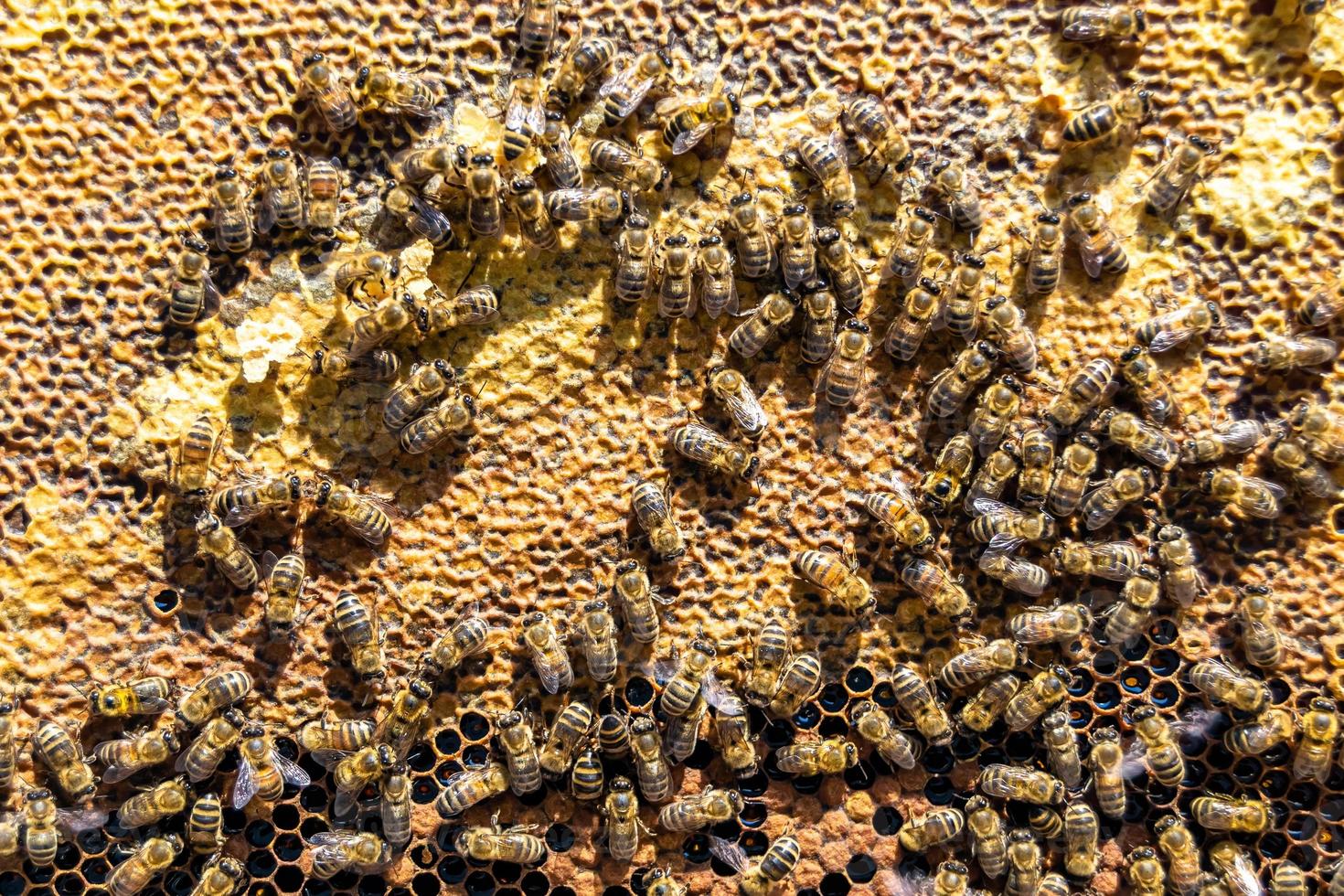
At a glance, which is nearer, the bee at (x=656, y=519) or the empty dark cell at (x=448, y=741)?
the bee at (x=656, y=519)

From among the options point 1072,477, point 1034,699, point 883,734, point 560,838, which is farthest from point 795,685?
point 1072,477

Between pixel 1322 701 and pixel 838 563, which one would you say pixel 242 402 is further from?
pixel 1322 701

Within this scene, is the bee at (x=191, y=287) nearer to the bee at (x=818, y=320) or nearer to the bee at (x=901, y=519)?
the bee at (x=818, y=320)

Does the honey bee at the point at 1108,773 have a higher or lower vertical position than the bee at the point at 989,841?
higher

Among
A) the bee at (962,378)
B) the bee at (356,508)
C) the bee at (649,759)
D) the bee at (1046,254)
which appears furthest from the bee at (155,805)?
the bee at (1046,254)

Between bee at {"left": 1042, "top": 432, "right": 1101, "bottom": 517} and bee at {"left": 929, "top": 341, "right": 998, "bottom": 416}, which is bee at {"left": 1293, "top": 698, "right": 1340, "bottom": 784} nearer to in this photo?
bee at {"left": 1042, "top": 432, "right": 1101, "bottom": 517}

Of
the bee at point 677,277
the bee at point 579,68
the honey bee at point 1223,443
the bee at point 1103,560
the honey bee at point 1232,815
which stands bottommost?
the honey bee at point 1232,815
